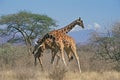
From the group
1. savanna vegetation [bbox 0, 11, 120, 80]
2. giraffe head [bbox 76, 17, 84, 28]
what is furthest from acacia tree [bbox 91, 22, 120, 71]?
giraffe head [bbox 76, 17, 84, 28]

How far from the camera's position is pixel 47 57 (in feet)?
67.9

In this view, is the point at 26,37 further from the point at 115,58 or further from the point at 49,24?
the point at 115,58

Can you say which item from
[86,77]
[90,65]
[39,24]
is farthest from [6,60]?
[39,24]

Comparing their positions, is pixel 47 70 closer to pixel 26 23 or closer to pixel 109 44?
pixel 109 44

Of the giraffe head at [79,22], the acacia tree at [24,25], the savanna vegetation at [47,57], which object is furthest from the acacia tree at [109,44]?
the acacia tree at [24,25]

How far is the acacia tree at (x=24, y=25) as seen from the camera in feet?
102

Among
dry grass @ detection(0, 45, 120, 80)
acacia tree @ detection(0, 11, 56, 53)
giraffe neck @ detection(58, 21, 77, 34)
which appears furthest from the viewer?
acacia tree @ detection(0, 11, 56, 53)

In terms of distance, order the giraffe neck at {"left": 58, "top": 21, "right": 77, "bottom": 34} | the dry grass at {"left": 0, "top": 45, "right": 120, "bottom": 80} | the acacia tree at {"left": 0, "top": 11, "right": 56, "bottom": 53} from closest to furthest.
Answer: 1. the dry grass at {"left": 0, "top": 45, "right": 120, "bottom": 80}
2. the giraffe neck at {"left": 58, "top": 21, "right": 77, "bottom": 34}
3. the acacia tree at {"left": 0, "top": 11, "right": 56, "bottom": 53}

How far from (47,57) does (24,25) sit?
11334mm

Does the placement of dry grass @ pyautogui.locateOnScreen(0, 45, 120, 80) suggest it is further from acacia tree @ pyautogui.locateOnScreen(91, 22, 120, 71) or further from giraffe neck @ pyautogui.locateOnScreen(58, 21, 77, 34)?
giraffe neck @ pyautogui.locateOnScreen(58, 21, 77, 34)

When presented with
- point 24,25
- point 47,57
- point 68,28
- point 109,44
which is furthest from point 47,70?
point 24,25

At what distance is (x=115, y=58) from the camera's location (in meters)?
17.0

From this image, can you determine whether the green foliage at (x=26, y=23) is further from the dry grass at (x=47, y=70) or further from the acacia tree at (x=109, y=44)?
the acacia tree at (x=109, y=44)

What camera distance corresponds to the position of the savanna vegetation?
41.7 ft
